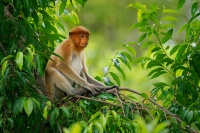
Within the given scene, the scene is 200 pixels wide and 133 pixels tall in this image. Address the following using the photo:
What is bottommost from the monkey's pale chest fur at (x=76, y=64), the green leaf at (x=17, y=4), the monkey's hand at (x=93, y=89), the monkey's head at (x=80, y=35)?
the monkey's hand at (x=93, y=89)

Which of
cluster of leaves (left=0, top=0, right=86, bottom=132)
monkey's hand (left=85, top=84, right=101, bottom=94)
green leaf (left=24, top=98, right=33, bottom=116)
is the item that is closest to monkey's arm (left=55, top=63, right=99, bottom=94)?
monkey's hand (left=85, top=84, right=101, bottom=94)

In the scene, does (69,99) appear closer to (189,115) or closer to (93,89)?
(93,89)

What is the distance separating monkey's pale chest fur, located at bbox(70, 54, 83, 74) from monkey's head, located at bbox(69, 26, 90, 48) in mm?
174

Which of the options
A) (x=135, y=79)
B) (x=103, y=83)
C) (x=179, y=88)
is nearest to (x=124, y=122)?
(x=179, y=88)

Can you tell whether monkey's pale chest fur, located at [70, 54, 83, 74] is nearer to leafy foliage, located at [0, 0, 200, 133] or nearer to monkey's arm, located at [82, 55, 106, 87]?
monkey's arm, located at [82, 55, 106, 87]

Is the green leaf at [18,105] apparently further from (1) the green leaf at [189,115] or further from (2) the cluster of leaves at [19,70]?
(1) the green leaf at [189,115]

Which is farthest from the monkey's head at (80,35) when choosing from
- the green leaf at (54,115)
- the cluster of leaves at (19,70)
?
the green leaf at (54,115)

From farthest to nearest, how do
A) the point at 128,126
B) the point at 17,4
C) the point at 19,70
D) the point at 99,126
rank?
the point at 17,4
the point at 19,70
the point at 128,126
the point at 99,126

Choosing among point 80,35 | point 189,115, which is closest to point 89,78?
point 80,35

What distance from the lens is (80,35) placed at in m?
6.92

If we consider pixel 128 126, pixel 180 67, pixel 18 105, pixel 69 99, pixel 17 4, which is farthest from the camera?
pixel 180 67

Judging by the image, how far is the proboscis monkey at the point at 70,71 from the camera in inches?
247

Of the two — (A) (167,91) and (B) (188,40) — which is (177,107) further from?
(B) (188,40)

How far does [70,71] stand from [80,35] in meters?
0.61
